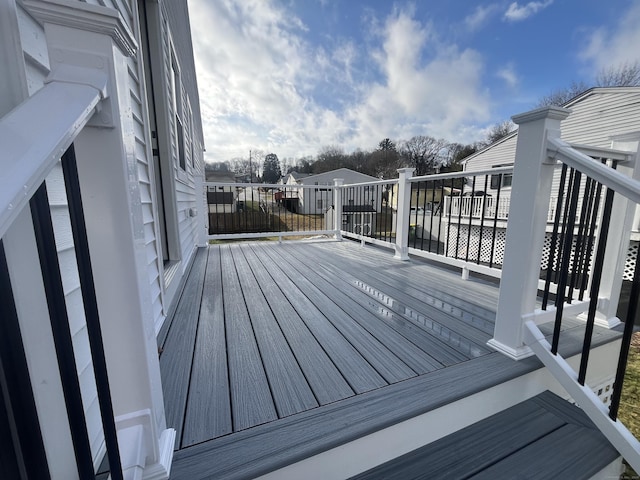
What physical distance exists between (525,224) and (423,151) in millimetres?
30445

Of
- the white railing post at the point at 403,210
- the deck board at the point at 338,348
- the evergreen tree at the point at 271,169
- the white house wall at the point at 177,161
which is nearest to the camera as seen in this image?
the deck board at the point at 338,348

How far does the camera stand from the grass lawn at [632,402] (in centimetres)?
191

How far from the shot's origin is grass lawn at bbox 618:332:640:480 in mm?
1910

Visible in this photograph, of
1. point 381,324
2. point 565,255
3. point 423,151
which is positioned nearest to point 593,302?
point 565,255

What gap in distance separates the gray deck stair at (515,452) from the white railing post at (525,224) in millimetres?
281

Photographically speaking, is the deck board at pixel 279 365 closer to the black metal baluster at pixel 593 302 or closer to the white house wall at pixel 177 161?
the white house wall at pixel 177 161

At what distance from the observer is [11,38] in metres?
0.56

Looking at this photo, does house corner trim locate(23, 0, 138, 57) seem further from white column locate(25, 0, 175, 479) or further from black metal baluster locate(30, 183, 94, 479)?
black metal baluster locate(30, 183, 94, 479)

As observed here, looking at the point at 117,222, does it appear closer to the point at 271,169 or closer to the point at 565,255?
the point at 565,255

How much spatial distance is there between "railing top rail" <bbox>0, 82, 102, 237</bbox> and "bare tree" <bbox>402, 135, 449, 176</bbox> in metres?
30.2

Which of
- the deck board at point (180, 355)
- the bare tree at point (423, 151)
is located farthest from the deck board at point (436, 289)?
the bare tree at point (423, 151)

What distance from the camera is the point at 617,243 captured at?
153cm

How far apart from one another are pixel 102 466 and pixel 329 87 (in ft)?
59.5

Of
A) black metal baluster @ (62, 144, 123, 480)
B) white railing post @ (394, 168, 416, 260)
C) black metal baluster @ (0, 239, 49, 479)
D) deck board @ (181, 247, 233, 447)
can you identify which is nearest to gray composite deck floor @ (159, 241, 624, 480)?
deck board @ (181, 247, 233, 447)
